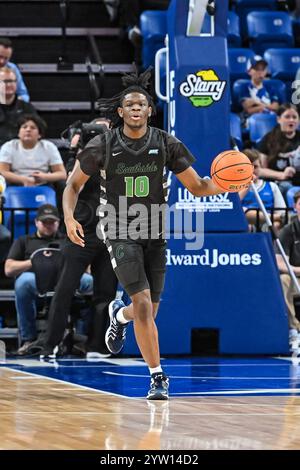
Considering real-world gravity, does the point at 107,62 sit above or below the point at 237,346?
above

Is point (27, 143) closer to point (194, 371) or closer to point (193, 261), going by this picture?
point (193, 261)

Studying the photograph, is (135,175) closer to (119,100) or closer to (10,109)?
(119,100)

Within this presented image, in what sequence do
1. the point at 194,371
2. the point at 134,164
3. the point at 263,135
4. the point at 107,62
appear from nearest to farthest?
the point at 134,164, the point at 194,371, the point at 263,135, the point at 107,62

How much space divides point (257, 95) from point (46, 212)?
16.8 feet

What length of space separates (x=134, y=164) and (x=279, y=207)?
492 cm

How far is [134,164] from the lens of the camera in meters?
7.86

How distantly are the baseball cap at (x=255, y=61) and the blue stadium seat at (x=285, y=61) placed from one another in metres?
0.23

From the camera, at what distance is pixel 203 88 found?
11.0m

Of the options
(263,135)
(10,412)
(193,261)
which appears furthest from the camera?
(263,135)

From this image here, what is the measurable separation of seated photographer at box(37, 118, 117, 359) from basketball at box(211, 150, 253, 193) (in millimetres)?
3175

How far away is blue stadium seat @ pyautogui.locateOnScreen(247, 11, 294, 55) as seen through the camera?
54.8ft
